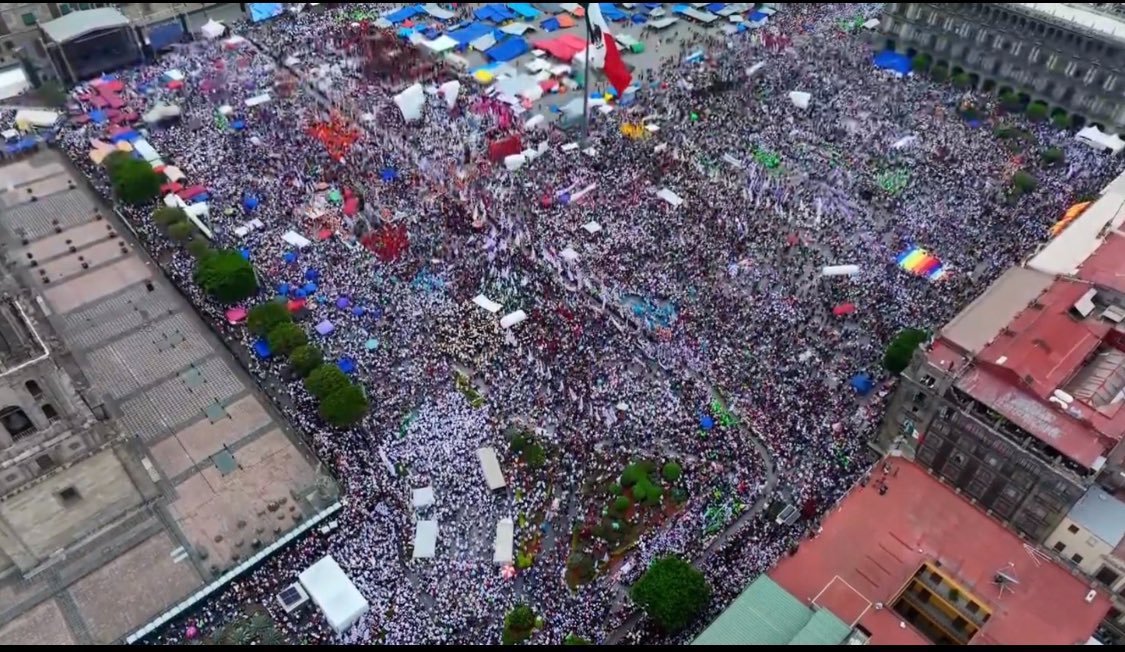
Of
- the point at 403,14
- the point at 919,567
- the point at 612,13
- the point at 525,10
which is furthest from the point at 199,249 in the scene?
the point at 612,13

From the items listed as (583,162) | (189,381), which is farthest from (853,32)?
(189,381)

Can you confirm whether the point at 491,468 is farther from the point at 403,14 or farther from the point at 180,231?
the point at 403,14

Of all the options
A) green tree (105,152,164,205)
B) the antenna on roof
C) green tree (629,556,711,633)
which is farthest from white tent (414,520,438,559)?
green tree (105,152,164,205)

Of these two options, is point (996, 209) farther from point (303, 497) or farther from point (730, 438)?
point (303, 497)

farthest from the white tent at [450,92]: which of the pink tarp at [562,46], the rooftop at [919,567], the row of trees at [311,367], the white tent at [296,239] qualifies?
the rooftop at [919,567]

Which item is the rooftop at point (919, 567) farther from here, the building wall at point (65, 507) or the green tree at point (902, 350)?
the building wall at point (65, 507)
